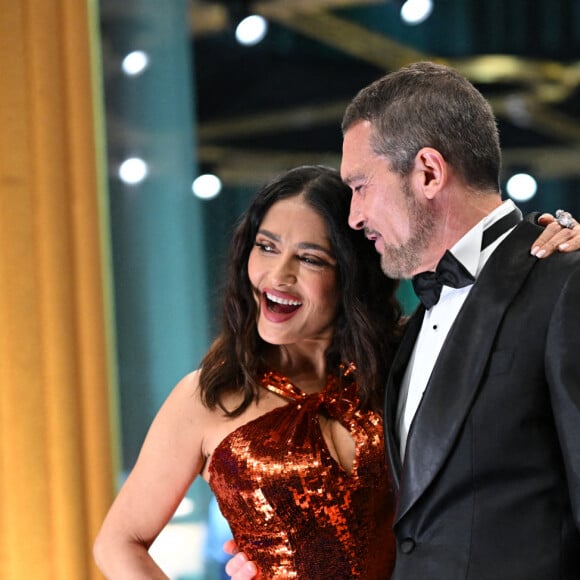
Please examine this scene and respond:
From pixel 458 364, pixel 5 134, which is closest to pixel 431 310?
pixel 458 364

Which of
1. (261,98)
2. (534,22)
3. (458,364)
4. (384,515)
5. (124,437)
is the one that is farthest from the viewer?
(534,22)

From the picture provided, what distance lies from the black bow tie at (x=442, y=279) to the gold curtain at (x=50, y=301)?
106 centimetres

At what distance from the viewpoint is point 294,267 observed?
1835 millimetres

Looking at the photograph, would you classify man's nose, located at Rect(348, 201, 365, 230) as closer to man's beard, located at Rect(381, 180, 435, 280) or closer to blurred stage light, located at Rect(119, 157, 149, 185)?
man's beard, located at Rect(381, 180, 435, 280)

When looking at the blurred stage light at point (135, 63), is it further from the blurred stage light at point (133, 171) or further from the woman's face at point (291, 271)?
the woman's face at point (291, 271)

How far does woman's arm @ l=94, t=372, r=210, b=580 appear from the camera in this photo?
1.81m

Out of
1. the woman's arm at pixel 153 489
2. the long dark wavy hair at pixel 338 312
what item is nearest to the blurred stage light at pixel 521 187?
the long dark wavy hair at pixel 338 312

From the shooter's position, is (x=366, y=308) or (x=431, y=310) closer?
(x=431, y=310)

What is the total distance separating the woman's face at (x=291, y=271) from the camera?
1823mm

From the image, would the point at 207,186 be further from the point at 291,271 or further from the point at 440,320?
→ the point at 440,320

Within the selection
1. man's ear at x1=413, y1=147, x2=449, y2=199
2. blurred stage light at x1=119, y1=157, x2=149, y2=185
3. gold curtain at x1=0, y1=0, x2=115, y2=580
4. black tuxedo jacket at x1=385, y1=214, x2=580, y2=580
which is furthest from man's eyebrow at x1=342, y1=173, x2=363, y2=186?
blurred stage light at x1=119, y1=157, x2=149, y2=185

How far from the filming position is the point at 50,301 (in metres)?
2.32

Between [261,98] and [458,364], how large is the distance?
2.11m

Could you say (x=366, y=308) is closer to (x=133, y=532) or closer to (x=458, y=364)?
(x=458, y=364)
